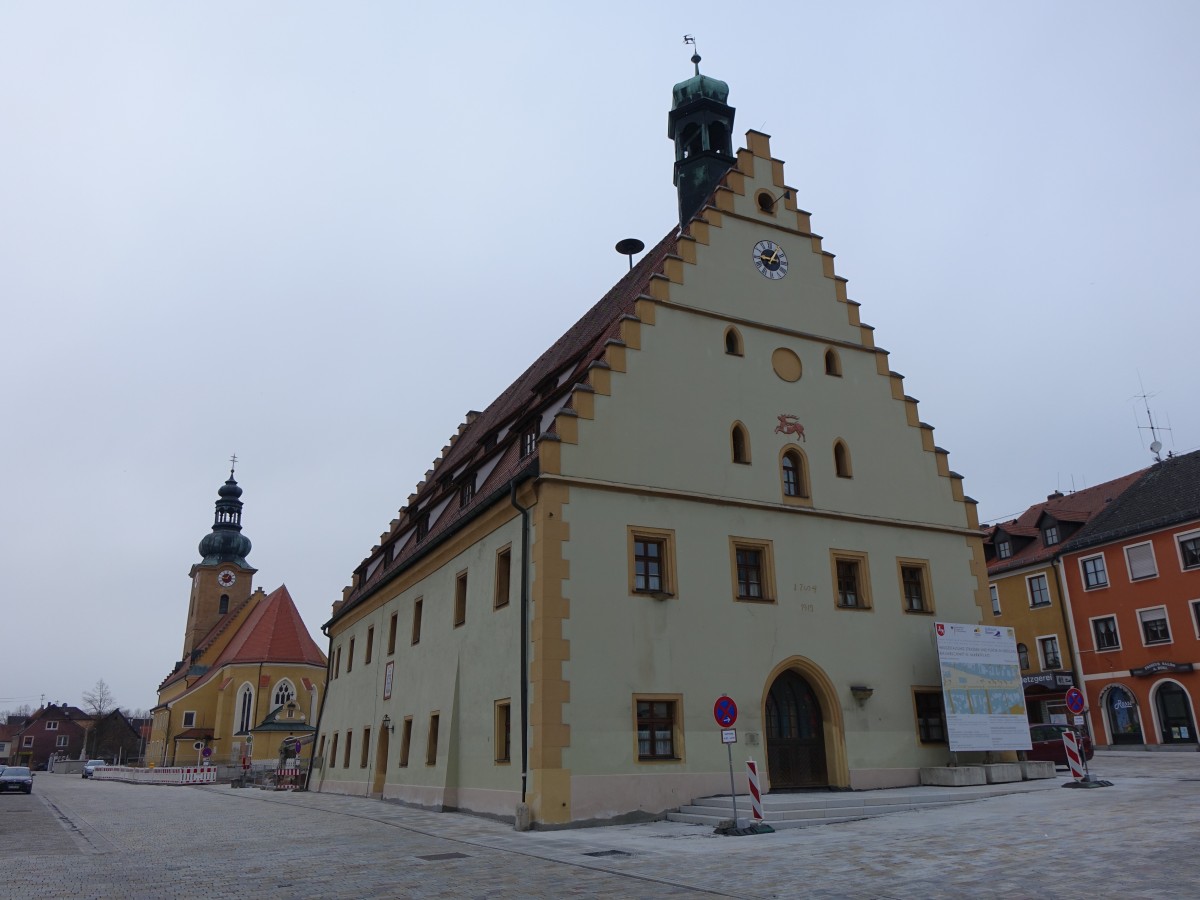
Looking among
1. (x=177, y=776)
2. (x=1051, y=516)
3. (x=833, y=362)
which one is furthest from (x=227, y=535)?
(x=833, y=362)

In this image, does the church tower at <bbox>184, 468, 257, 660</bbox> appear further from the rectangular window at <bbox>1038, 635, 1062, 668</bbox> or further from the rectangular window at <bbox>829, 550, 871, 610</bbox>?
the rectangular window at <bbox>829, 550, 871, 610</bbox>

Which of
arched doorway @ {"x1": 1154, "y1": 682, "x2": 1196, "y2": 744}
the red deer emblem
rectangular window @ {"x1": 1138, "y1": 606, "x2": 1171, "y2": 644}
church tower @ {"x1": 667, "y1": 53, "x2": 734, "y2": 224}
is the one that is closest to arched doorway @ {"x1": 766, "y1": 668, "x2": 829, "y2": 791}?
the red deer emblem

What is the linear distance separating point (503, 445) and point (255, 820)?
34.1ft

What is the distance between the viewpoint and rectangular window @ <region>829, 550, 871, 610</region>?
21.5 metres

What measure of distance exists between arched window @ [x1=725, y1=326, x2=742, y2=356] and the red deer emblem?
188cm

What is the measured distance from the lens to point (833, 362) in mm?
23719

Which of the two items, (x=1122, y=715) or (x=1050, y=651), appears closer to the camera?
(x=1122, y=715)

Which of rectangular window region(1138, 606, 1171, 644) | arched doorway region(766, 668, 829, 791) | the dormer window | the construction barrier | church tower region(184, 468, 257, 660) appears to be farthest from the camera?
church tower region(184, 468, 257, 660)

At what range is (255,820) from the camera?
20609 millimetres

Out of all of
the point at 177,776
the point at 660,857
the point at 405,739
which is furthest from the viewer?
the point at 177,776

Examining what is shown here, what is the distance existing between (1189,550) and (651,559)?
27643 millimetres

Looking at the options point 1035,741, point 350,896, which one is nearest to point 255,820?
point 350,896

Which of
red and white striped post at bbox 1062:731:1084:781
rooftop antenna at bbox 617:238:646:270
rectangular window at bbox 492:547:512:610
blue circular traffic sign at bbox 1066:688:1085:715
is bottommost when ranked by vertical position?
red and white striped post at bbox 1062:731:1084:781

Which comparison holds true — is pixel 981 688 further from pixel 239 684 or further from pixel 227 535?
pixel 227 535
